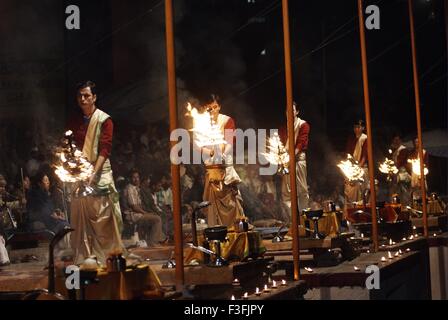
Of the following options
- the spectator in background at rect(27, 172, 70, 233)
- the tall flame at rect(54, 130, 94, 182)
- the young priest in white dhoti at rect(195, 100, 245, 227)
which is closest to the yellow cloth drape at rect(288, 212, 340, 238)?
the young priest in white dhoti at rect(195, 100, 245, 227)

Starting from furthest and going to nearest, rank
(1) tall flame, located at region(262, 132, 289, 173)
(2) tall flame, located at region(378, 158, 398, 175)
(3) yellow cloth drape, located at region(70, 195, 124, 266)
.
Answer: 1. (2) tall flame, located at region(378, 158, 398, 175)
2. (1) tall flame, located at region(262, 132, 289, 173)
3. (3) yellow cloth drape, located at region(70, 195, 124, 266)

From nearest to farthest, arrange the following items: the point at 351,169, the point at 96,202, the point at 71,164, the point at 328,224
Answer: the point at 71,164 < the point at 96,202 < the point at 328,224 < the point at 351,169

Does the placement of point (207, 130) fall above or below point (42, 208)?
above

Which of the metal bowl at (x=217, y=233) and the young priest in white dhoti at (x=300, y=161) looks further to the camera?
the young priest in white dhoti at (x=300, y=161)

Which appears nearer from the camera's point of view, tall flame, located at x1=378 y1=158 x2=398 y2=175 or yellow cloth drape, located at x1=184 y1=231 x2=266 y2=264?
yellow cloth drape, located at x1=184 y1=231 x2=266 y2=264

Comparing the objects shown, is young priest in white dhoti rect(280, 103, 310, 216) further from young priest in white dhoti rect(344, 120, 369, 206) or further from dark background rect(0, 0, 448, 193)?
dark background rect(0, 0, 448, 193)

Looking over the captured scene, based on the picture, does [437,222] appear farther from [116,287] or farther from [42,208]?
[116,287]

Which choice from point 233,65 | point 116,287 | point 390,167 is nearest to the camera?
point 116,287

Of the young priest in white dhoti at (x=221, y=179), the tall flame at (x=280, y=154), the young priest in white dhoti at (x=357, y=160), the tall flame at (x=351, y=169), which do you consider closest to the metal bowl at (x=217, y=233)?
the young priest in white dhoti at (x=221, y=179)

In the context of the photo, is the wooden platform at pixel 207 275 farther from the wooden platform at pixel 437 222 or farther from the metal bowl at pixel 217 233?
the wooden platform at pixel 437 222

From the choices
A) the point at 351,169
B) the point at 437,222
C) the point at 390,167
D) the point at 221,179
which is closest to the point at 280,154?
the point at 221,179

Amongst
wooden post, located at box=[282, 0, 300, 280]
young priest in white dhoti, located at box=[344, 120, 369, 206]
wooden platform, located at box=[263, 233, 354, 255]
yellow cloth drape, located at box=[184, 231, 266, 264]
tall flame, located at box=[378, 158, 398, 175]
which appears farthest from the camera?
tall flame, located at box=[378, 158, 398, 175]

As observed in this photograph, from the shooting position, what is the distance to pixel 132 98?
102 ft

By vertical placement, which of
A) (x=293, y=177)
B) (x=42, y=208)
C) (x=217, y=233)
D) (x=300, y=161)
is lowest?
(x=217, y=233)
